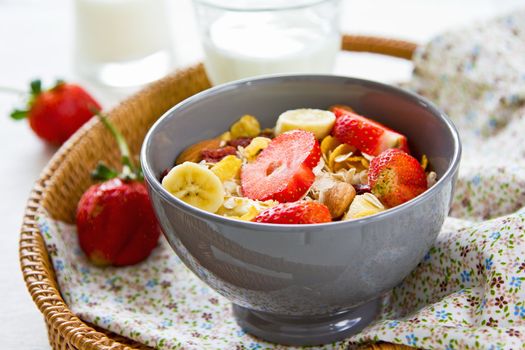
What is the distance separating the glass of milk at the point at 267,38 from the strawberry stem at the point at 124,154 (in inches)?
8.8

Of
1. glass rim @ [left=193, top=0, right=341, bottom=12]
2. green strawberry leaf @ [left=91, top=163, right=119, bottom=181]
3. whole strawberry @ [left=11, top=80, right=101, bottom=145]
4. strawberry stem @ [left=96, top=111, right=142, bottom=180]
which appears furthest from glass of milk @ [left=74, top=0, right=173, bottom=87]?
green strawberry leaf @ [left=91, top=163, right=119, bottom=181]

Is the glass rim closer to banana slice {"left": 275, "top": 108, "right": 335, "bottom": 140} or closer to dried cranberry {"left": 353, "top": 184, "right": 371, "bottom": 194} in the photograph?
banana slice {"left": 275, "top": 108, "right": 335, "bottom": 140}

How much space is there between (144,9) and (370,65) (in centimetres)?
51

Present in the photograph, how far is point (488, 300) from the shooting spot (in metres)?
0.80

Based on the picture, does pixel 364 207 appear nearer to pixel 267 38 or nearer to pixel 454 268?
pixel 454 268

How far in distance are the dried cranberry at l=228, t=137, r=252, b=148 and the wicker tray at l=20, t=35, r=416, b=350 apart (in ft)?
0.89

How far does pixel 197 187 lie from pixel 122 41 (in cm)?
81

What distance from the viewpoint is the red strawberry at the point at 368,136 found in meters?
0.92

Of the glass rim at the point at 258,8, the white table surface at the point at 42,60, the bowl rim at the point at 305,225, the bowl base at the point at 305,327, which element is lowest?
the white table surface at the point at 42,60

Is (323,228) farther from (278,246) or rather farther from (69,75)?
(69,75)

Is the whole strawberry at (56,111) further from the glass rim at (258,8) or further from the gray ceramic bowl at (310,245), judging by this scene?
the gray ceramic bowl at (310,245)

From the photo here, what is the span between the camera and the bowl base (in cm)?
88

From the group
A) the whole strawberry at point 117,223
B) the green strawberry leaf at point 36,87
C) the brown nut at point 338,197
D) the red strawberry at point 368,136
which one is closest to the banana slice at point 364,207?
the brown nut at point 338,197

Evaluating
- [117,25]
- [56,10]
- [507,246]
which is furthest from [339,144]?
[56,10]
